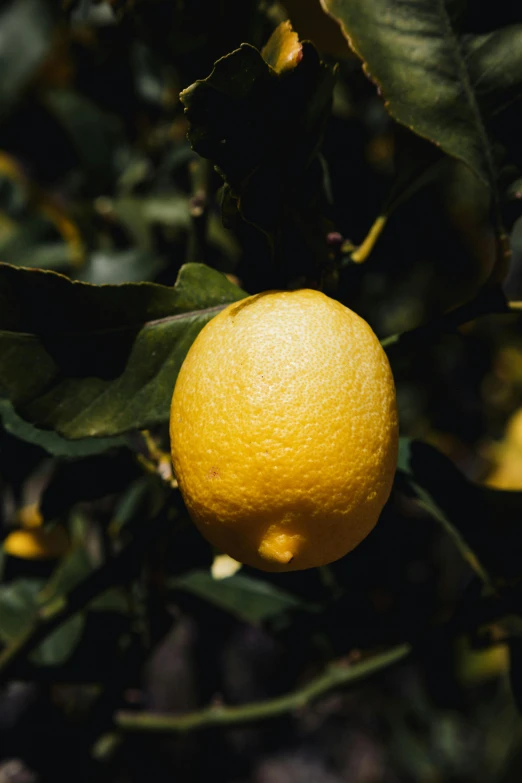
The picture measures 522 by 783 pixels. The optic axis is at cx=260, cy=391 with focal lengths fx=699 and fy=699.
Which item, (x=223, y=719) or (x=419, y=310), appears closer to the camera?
(x=223, y=719)

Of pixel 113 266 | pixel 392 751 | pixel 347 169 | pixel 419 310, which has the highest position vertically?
pixel 347 169

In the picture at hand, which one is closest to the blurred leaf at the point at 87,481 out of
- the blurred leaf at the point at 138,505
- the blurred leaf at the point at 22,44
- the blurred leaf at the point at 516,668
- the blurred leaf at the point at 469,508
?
the blurred leaf at the point at 138,505

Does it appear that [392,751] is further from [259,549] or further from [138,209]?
[259,549]

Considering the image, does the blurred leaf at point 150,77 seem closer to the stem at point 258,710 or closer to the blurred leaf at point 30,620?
the blurred leaf at point 30,620

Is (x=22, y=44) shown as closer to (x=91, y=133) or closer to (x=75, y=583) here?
(x=91, y=133)

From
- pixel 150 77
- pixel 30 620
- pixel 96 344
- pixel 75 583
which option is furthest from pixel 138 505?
pixel 150 77

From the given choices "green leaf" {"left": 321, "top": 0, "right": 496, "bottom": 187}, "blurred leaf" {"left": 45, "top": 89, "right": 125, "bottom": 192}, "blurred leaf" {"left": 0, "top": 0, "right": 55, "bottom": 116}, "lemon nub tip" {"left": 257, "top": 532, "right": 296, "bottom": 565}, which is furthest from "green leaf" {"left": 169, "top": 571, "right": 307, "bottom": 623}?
"blurred leaf" {"left": 0, "top": 0, "right": 55, "bottom": 116}

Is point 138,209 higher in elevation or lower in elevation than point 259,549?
lower

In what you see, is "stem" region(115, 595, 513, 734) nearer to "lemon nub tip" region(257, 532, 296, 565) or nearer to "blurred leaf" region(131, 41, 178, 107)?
"lemon nub tip" region(257, 532, 296, 565)

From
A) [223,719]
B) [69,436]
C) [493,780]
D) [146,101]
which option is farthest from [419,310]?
[69,436]
